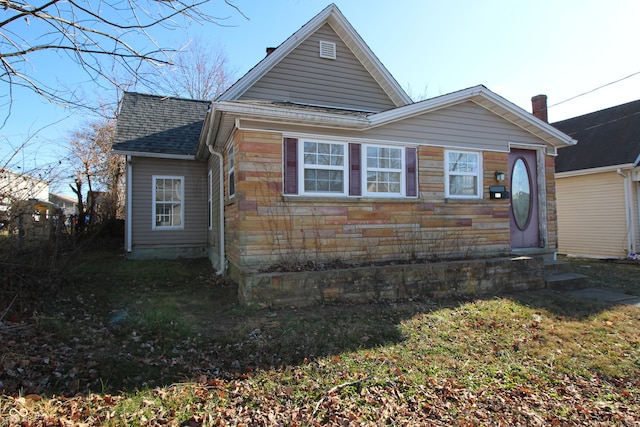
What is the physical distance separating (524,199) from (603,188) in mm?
7156

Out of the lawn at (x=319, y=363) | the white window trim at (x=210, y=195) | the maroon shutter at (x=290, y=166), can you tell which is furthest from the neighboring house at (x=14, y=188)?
the white window trim at (x=210, y=195)

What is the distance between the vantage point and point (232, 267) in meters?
7.87

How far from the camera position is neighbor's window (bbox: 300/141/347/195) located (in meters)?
7.00

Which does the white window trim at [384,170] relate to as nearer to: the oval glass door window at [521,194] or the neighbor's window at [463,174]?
the neighbor's window at [463,174]

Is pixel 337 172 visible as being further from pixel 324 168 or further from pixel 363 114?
pixel 363 114

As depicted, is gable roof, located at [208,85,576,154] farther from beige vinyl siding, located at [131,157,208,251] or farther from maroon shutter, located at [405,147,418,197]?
beige vinyl siding, located at [131,157,208,251]

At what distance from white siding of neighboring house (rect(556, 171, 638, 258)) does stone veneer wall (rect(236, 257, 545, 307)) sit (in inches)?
321

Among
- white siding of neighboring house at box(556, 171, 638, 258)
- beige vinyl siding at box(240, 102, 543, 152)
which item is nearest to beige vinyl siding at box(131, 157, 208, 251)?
beige vinyl siding at box(240, 102, 543, 152)

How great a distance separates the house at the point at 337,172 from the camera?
6.69 metres

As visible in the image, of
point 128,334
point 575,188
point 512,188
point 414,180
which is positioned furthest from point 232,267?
point 575,188

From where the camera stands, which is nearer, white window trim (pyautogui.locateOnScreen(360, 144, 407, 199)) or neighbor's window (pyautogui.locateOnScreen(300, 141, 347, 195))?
neighbor's window (pyautogui.locateOnScreen(300, 141, 347, 195))

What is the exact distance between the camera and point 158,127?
487 inches

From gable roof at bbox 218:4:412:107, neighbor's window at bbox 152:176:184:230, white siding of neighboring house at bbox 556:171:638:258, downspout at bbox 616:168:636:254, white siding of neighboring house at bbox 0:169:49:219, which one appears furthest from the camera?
white siding of neighboring house at bbox 556:171:638:258

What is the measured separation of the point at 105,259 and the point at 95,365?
8.11 metres
